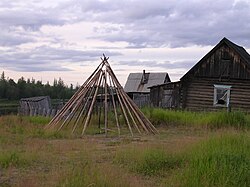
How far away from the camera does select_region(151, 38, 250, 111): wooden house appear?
1022 inches

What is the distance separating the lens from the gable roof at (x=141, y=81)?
47469 millimetres

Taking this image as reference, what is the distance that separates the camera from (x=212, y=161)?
25.5ft

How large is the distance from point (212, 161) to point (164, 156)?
1517 millimetres

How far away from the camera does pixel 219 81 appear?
87.3 feet

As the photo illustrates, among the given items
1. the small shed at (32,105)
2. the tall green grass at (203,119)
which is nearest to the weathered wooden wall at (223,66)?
the tall green grass at (203,119)

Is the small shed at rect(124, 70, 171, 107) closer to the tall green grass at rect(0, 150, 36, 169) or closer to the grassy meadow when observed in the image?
the grassy meadow

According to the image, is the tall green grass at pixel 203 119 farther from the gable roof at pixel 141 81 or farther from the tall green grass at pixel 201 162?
the gable roof at pixel 141 81

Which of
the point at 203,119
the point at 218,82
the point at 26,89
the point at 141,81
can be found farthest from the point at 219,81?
the point at 26,89

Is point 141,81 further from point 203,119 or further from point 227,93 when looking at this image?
point 203,119

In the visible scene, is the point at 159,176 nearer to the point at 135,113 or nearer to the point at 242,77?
the point at 135,113

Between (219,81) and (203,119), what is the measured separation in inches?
323

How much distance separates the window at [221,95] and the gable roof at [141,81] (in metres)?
20.2

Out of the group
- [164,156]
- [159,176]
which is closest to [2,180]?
[159,176]

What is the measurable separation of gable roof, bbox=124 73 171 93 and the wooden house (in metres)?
19.6
